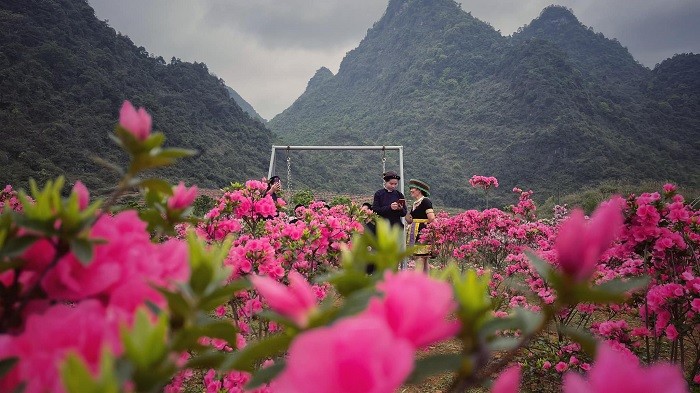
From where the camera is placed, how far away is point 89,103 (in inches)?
976

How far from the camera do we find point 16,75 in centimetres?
2245

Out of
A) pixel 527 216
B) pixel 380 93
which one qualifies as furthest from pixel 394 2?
pixel 527 216

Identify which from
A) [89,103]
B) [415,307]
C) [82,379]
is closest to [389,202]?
[415,307]

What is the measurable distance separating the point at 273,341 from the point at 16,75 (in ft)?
98.4

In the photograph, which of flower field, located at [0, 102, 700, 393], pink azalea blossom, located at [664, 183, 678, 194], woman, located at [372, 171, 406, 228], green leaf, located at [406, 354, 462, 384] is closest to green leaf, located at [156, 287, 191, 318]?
flower field, located at [0, 102, 700, 393]

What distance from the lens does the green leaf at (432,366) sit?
1.24ft

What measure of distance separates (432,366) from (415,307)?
10cm

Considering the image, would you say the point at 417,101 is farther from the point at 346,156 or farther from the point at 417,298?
the point at 417,298

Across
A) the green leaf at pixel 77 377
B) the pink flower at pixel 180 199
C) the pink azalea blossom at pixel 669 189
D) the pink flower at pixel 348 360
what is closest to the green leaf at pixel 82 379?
the green leaf at pixel 77 377

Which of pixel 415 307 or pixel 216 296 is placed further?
pixel 216 296

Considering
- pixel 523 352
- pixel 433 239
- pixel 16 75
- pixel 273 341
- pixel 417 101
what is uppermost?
pixel 417 101

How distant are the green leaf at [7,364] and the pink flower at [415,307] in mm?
326

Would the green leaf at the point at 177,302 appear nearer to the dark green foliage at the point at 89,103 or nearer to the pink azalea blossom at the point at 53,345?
the pink azalea blossom at the point at 53,345

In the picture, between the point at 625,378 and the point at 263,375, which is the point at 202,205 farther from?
the point at 625,378
